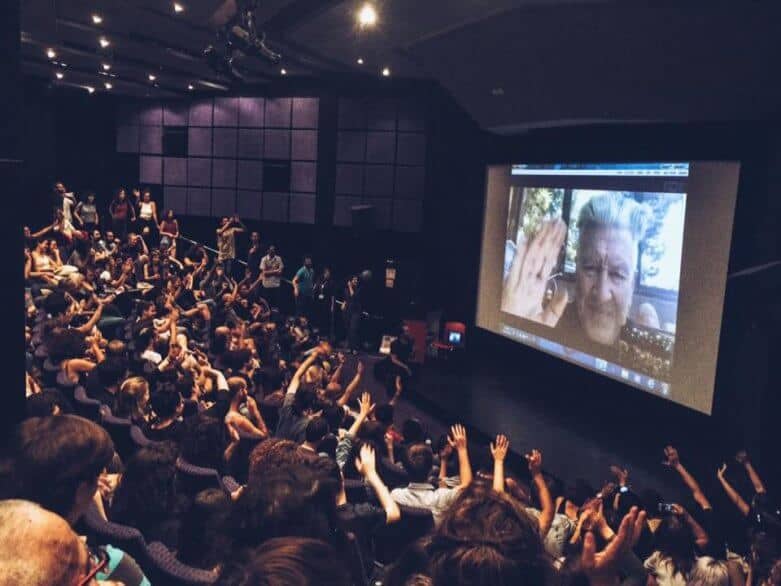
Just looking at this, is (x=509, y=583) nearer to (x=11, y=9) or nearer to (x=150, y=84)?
(x=11, y=9)

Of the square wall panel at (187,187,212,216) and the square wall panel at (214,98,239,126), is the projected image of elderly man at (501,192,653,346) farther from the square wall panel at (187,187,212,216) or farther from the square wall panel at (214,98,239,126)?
the square wall panel at (187,187,212,216)

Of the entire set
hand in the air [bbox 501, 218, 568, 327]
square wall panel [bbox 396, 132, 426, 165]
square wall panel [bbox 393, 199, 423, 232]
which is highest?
square wall panel [bbox 396, 132, 426, 165]

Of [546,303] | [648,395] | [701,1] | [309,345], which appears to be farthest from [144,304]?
[701,1]

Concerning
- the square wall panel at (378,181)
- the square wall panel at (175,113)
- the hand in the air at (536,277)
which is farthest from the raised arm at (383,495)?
the square wall panel at (175,113)

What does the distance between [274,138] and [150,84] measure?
2.33 meters

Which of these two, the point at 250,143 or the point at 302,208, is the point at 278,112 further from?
the point at 302,208

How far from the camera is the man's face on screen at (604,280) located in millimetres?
7000

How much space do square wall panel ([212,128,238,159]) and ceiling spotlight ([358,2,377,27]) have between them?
19.5 feet

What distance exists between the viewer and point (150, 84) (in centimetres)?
1231

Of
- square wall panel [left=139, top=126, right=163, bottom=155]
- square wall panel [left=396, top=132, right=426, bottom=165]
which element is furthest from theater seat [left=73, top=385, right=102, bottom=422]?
square wall panel [left=139, top=126, right=163, bottom=155]

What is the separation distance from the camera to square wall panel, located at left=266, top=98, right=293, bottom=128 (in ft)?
40.8

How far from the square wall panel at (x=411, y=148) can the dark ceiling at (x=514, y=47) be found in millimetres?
992

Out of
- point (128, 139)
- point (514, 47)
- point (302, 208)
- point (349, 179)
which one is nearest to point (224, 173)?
point (302, 208)

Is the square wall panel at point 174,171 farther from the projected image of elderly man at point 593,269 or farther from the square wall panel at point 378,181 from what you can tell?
the projected image of elderly man at point 593,269
